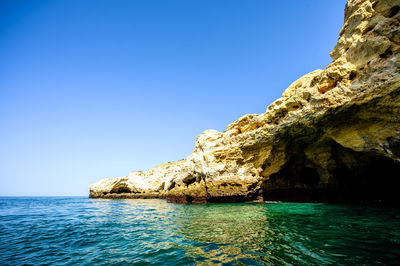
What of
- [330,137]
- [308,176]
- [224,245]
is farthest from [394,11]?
[224,245]

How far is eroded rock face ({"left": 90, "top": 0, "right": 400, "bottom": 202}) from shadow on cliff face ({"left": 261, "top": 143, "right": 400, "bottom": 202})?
Answer: 6cm

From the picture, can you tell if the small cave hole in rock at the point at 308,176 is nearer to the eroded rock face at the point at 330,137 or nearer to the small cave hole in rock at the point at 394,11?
the eroded rock face at the point at 330,137

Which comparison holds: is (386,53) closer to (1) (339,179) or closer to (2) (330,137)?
(2) (330,137)

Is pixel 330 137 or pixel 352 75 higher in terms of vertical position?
pixel 352 75

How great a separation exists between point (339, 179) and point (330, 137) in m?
4.99

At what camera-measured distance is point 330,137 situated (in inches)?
526

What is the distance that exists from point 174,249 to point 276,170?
14876mm

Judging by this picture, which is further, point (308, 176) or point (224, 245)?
point (308, 176)

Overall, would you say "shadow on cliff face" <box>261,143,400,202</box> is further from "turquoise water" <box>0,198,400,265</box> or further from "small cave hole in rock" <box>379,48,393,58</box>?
"turquoise water" <box>0,198,400,265</box>

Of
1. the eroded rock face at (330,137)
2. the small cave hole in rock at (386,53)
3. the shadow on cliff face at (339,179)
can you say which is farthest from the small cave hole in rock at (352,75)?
the shadow on cliff face at (339,179)

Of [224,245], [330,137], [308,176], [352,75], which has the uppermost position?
[352,75]

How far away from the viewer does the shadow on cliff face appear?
1357 cm

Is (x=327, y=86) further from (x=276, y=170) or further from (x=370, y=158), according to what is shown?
(x=276, y=170)

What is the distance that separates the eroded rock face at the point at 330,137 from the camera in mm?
10102
